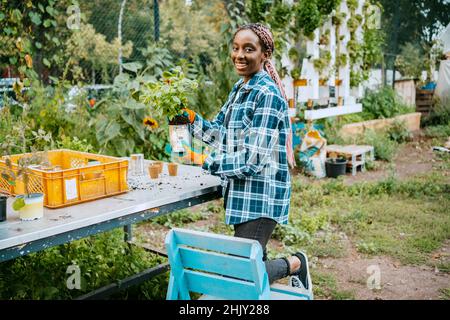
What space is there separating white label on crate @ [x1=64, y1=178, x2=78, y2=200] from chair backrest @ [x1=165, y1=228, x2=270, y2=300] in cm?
64

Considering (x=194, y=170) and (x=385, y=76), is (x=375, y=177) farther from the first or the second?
(x=385, y=76)

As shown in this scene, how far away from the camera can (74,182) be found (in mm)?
2439

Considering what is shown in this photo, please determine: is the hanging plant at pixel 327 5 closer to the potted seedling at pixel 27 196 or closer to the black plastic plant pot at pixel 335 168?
the black plastic plant pot at pixel 335 168

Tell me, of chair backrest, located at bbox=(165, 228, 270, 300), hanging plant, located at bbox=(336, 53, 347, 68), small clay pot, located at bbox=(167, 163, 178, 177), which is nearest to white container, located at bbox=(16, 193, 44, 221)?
chair backrest, located at bbox=(165, 228, 270, 300)

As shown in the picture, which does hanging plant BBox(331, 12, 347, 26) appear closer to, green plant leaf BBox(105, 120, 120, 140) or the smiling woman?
green plant leaf BBox(105, 120, 120, 140)

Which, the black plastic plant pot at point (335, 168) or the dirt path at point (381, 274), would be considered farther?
the black plastic plant pot at point (335, 168)

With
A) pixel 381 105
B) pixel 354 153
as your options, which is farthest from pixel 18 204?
pixel 381 105

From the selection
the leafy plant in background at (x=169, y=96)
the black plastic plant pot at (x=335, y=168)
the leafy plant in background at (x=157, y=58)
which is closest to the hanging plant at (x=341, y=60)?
the black plastic plant pot at (x=335, y=168)

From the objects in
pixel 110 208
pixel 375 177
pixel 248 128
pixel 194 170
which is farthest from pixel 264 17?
pixel 110 208

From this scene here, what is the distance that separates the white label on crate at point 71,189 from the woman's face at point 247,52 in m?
1.08

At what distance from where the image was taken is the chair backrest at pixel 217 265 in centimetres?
194

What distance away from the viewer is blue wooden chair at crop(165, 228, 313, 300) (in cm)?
194

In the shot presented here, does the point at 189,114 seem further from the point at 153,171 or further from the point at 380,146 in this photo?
the point at 380,146

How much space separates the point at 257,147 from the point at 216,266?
710mm
